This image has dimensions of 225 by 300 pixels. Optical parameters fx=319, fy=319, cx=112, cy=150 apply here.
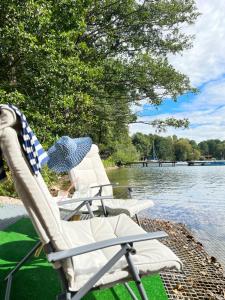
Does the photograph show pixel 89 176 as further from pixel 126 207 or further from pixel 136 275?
pixel 136 275

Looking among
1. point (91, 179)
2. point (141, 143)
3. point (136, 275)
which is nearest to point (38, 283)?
point (136, 275)

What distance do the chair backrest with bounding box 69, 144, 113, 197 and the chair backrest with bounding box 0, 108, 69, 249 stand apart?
2.92 metres

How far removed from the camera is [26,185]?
62.7 inches

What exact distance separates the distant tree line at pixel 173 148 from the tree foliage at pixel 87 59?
51.0 metres

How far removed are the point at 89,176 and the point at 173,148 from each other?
73.8m

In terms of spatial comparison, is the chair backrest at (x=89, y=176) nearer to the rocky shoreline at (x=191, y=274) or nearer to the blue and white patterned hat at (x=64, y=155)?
the blue and white patterned hat at (x=64, y=155)

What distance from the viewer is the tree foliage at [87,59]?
759 centimetres

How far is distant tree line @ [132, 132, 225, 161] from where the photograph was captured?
7213cm

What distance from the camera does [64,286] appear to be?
64.2 inches

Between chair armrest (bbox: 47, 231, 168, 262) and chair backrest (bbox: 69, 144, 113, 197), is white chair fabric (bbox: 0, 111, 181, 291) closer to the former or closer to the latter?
chair armrest (bbox: 47, 231, 168, 262)

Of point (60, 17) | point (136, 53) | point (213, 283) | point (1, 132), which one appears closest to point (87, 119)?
point (136, 53)

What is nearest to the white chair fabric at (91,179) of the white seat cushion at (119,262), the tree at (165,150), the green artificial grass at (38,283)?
the green artificial grass at (38,283)

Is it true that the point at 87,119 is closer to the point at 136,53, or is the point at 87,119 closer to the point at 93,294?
the point at 136,53

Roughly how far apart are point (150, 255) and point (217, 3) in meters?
9.96
